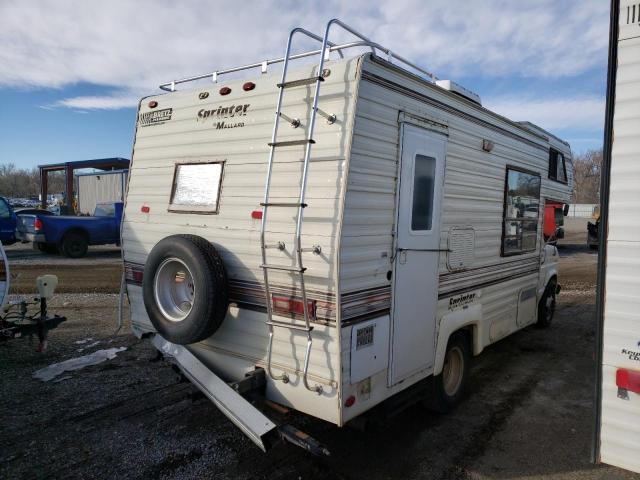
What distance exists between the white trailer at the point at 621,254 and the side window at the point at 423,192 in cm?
138

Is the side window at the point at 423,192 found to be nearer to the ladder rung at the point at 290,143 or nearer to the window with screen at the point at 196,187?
the ladder rung at the point at 290,143

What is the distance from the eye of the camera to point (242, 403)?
10.6 ft

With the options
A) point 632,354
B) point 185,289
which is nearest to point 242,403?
point 185,289

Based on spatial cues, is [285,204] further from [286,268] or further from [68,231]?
[68,231]

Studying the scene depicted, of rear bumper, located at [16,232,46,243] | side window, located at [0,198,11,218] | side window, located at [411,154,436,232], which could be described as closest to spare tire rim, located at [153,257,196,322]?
side window, located at [411,154,436,232]

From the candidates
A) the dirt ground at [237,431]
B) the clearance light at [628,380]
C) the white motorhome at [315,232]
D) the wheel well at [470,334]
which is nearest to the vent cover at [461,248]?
the white motorhome at [315,232]

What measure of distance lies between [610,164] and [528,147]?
341 centimetres

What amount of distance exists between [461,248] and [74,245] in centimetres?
A: 1374

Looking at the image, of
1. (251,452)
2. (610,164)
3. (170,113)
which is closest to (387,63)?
(610,164)

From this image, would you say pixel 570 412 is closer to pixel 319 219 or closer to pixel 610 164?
pixel 610 164

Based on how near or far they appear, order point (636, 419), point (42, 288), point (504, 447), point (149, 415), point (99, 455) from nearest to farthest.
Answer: point (636, 419) → point (99, 455) → point (504, 447) → point (149, 415) → point (42, 288)

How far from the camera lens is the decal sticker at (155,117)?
433 cm

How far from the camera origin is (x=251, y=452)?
3.76 metres

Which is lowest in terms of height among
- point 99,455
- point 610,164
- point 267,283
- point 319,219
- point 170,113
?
point 99,455
